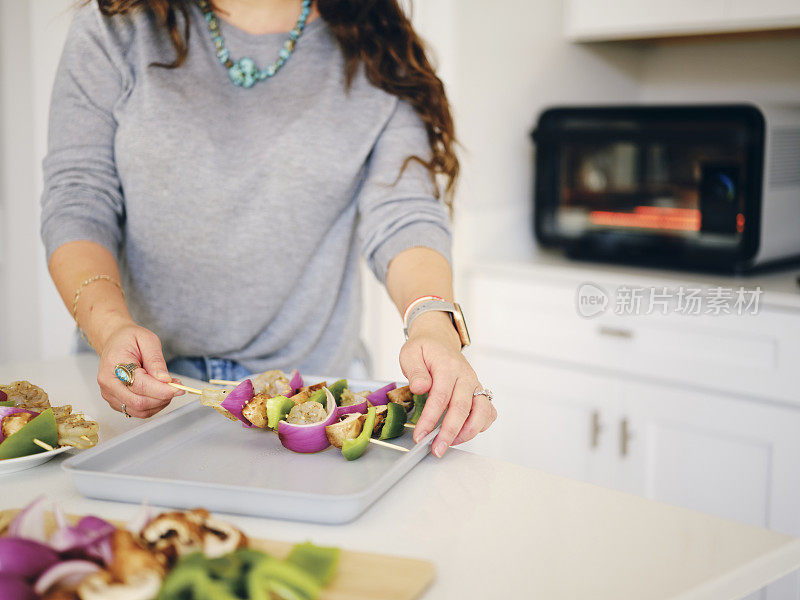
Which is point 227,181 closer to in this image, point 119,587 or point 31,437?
point 31,437

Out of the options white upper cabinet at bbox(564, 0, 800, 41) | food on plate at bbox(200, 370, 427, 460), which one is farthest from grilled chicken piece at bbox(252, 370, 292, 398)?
white upper cabinet at bbox(564, 0, 800, 41)

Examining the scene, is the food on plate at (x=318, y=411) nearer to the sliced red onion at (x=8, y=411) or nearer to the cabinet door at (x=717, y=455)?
the sliced red onion at (x=8, y=411)

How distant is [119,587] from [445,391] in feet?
1.32

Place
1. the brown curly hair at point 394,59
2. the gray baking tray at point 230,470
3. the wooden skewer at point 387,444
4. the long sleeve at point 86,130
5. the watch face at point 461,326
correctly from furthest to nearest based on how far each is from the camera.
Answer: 1. the brown curly hair at point 394,59
2. the long sleeve at point 86,130
3. the watch face at point 461,326
4. the wooden skewer at point 387,444
5. the gray baking tray at point 230,470

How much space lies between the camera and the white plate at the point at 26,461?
30.6 inches

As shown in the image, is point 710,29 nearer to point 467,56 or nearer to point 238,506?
point 467,56

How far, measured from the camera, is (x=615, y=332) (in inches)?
77.3

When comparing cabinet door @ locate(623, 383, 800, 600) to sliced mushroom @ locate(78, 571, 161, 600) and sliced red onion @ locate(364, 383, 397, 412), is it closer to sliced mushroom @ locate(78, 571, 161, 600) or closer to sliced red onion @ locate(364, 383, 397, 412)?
sliced red onion @ locate(364, 383, 397, 412)

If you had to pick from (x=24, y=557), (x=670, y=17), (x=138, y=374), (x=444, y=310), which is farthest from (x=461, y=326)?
(x=670, y=17)

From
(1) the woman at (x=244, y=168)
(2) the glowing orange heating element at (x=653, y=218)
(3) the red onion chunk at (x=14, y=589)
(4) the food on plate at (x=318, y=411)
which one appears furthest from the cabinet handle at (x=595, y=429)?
(3) the red onion chunk at (x=14, y=589)

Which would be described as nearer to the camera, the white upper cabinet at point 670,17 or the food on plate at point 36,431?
the food on plate at point 36,431

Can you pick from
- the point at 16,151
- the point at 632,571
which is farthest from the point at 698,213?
the point at 16,151

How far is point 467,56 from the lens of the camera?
2.11 meters

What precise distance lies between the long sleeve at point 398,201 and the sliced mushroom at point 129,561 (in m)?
0.67
